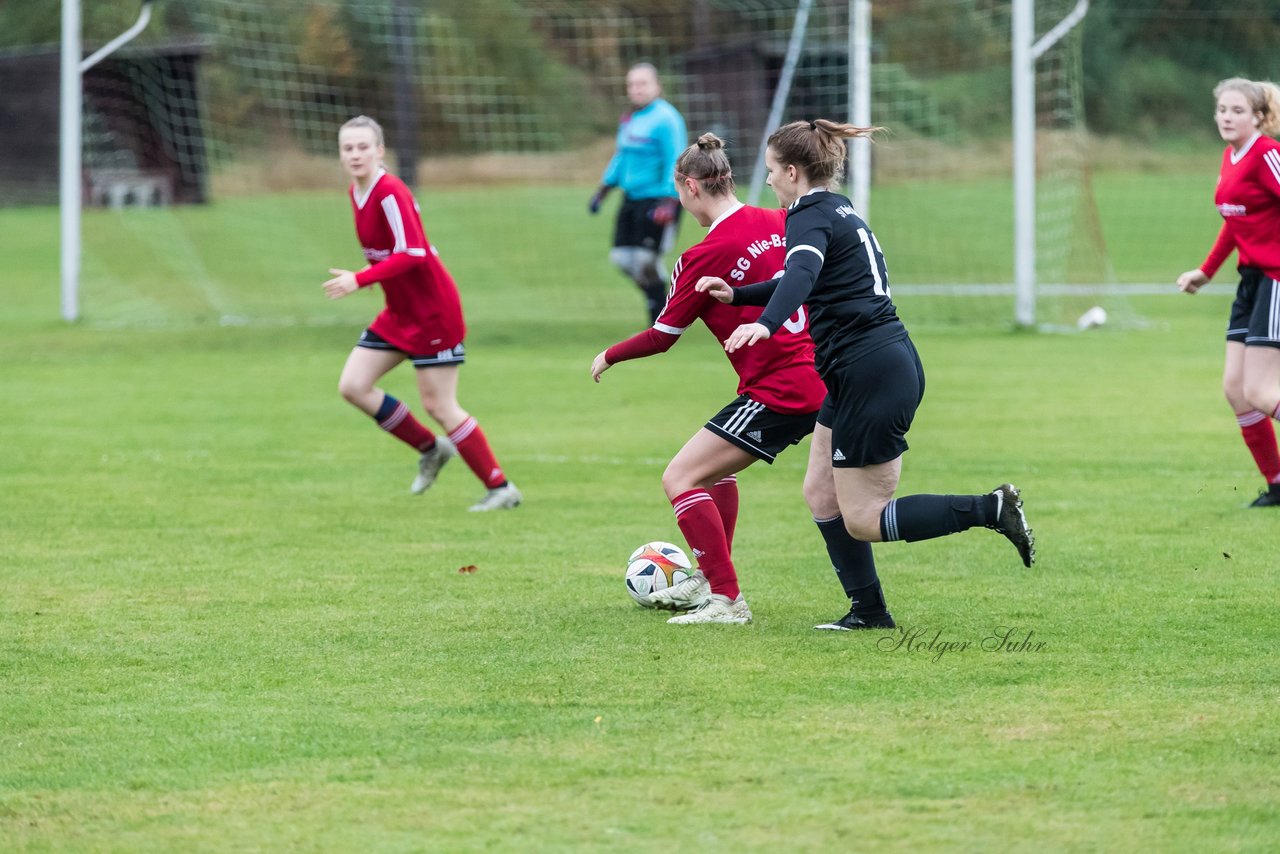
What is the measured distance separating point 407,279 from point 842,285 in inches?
142

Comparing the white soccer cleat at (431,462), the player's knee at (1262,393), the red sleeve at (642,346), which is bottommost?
the white soccer cleat at (431,462)

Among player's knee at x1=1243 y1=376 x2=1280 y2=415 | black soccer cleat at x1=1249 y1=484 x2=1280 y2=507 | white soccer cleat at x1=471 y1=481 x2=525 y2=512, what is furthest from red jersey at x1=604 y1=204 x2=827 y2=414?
black soccer cleat at x1=1249 y1=484 x2=1280 y2=507

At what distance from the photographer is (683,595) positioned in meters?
5.87

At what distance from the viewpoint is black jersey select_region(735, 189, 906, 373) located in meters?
5.08

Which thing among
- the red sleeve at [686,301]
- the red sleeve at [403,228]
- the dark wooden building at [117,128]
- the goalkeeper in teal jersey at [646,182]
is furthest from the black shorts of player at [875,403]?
the dark wooden building at [117,128]

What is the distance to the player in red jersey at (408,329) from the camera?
8117 millimetres

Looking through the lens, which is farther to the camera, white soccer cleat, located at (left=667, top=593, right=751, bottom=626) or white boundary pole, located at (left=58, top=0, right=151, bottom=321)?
white boundary pole, located at (left=58, top=0, right=151, bottom=321)

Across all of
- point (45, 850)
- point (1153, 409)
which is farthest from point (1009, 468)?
point (45, 850)

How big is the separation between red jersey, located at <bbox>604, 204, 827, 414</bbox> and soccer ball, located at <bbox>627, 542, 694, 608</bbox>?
69 cm

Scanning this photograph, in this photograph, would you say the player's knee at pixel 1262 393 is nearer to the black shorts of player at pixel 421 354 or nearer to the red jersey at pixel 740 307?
the red jersey at pixel 740 307

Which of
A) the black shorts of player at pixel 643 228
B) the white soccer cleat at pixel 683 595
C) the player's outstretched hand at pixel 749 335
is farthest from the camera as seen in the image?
the black shorts of player at pixel 643 228

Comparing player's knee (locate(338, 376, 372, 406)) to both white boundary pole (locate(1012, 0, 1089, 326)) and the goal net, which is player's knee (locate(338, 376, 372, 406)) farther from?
the goal net

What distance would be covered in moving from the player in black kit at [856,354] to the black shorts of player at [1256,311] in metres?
2.83

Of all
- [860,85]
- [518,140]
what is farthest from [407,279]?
[518,140]
